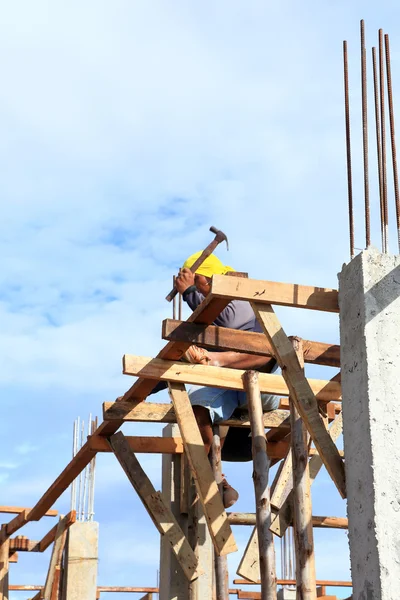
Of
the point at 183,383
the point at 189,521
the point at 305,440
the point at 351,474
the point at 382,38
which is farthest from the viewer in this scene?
the point at 189,521

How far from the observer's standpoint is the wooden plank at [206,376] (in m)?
8.22

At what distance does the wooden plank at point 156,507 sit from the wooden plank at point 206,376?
138 cm

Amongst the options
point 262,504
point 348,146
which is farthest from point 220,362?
point 348,146

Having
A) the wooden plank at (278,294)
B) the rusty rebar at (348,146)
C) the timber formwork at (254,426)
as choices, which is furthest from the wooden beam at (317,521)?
the rusty rebar at (348,146)

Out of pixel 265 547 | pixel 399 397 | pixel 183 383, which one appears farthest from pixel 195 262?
pixel 399 397

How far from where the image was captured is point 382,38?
7344mm

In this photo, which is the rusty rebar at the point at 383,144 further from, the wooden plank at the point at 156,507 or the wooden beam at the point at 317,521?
the wooden beam at the point at 317,521

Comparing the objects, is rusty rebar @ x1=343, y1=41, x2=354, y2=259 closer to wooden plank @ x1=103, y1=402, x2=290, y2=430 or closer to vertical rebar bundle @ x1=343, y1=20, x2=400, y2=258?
vertical rebar bundle @ x1=343, y1=20, x2=400, y2=258

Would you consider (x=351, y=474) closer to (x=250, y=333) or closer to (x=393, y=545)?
(x=393, y=545)

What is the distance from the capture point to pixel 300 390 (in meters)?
6.79

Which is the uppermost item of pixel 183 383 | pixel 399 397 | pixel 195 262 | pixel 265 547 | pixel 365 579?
pixel 195 262

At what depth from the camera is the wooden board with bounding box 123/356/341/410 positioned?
8219 mm

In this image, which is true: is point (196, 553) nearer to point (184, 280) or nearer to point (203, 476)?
point (203, 476)

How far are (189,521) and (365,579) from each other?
4.48 metres
